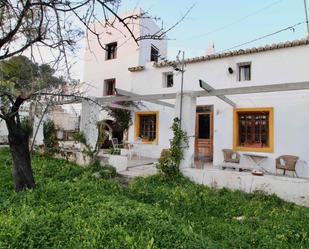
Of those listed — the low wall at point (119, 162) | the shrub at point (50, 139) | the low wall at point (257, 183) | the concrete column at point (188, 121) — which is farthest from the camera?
the shrub at point (50, 139)

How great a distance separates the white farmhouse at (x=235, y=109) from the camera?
394 inches

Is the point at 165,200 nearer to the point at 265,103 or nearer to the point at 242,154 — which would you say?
the point at 242,154

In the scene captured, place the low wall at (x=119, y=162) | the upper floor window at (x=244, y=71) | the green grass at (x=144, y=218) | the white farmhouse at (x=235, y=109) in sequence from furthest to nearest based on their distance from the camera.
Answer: the upper floor window at (x=244, y=71), the white farmhouse at (x=235, y=109), the low wall at (x=119, y=162), the green grass at (x=144, y=218)

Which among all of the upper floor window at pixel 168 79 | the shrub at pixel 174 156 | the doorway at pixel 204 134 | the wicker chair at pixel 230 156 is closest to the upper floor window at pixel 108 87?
the upper floor window at pixel 168 79

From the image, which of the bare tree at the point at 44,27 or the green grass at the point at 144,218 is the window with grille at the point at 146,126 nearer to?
the green grass at the point at 144,218

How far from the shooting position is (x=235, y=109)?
453 inches

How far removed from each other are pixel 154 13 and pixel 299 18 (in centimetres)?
1066

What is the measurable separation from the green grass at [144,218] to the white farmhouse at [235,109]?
2257 mm

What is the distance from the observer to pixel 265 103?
35.7ft

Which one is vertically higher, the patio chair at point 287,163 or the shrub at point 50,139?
the shrub at point 50,139

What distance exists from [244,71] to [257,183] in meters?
6.05

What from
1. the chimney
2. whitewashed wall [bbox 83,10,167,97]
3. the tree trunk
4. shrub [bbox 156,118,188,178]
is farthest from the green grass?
whitewashed wall [bbox 83,10,167,97]

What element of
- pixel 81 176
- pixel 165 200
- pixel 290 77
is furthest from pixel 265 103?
pixel 81 176

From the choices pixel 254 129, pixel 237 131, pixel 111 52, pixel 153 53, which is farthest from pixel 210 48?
pixel 111 52
